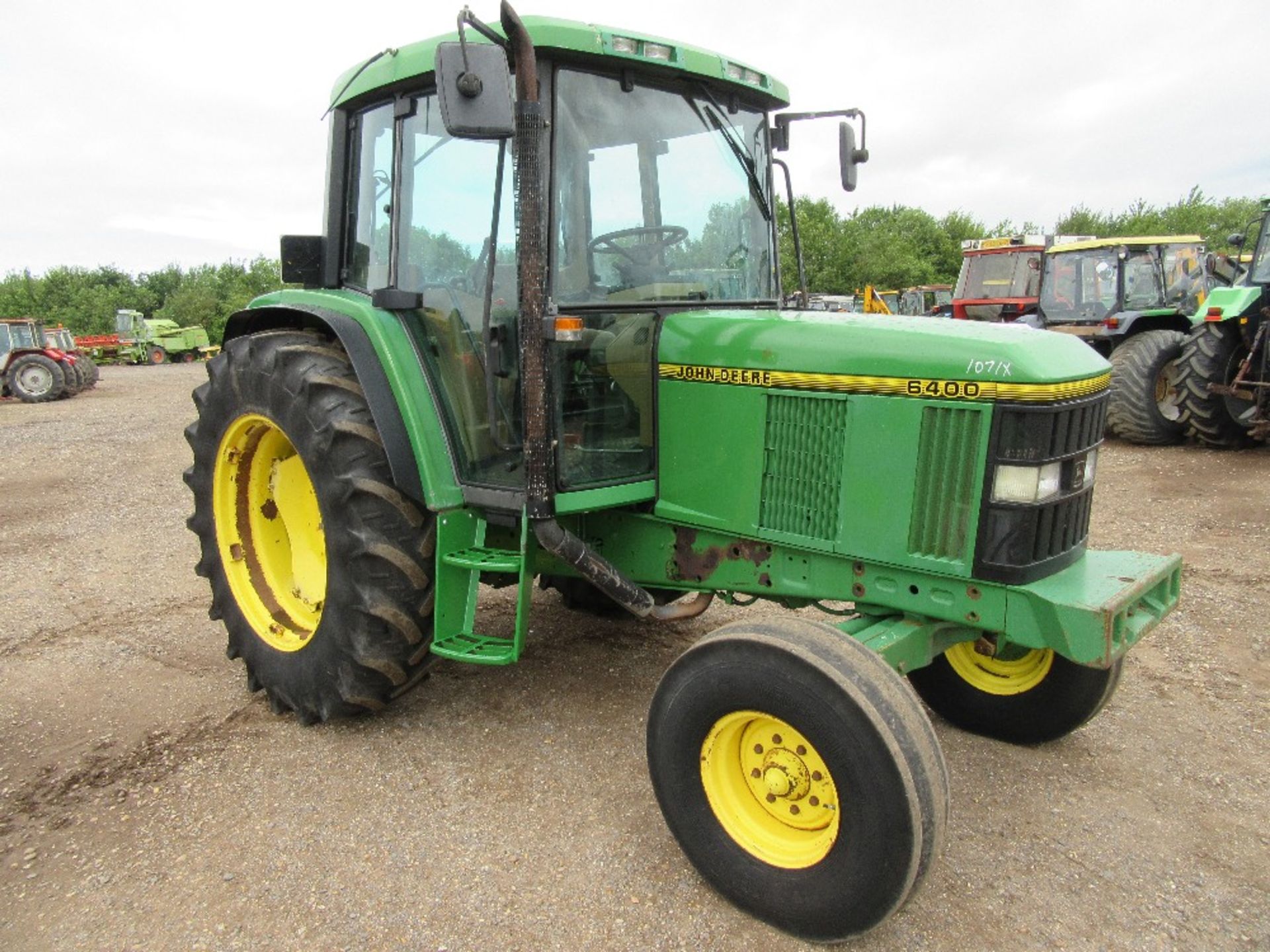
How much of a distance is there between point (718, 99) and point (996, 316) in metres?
14.0

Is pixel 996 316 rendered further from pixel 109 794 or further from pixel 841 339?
pixel 109 794

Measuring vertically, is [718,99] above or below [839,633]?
above

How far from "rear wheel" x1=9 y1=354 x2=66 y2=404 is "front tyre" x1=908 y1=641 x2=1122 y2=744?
1966 cm

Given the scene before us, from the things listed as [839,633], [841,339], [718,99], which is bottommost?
[839,633]

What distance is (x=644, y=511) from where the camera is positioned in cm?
320

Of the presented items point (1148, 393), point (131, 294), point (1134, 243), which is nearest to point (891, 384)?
point (1148, 393)

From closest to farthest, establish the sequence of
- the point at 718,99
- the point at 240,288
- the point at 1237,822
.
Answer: the point at 1237,822, the point at 718,99, the point at 240,288

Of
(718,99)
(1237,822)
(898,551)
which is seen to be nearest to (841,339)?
(898,551)

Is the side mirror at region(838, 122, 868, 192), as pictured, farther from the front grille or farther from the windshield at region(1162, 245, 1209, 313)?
the windshield at region(1162, 245, 1209, 313)

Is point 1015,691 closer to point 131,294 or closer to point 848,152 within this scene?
point 848,152

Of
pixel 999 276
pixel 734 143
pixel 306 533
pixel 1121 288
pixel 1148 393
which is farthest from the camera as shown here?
pixel 999 276

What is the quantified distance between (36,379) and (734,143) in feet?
63.9

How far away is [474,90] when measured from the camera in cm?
233

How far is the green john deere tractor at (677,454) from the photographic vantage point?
2.38 metres
